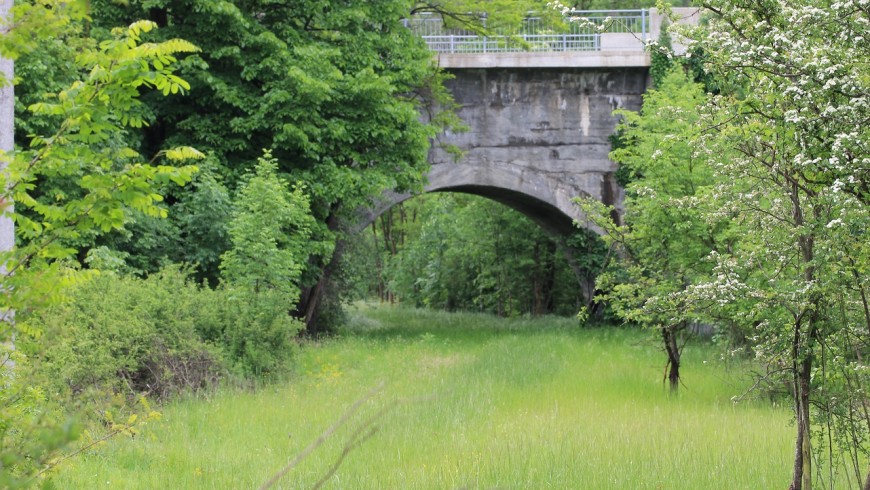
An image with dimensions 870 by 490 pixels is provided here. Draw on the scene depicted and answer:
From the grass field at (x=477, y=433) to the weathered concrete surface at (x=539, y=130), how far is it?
8352 millimetres

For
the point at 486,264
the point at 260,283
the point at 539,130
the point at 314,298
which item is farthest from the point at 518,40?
the point at 486,264

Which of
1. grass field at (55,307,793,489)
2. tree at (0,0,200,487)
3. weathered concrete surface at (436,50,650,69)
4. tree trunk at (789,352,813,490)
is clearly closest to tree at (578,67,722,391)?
grass field at (55,307,793,489)

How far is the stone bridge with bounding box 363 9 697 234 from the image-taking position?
23.7 metres

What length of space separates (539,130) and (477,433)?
1587cm

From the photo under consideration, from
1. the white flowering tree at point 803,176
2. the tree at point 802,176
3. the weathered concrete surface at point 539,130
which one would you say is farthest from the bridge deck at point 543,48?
the white flowering tree at point 803,176

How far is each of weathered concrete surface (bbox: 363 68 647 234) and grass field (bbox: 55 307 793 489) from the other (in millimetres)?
8352

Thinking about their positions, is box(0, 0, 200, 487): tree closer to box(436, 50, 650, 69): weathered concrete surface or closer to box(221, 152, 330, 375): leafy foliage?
box(221, 152, 330, 375): leafy foliage

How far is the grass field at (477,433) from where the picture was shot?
22.9ft

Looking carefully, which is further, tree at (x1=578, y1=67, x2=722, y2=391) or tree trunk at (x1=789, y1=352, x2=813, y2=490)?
tree at (x1=578, y1=67, x2=722, y2=391)

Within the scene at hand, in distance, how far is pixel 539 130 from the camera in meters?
24.0

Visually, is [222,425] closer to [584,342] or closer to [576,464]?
[576,464]

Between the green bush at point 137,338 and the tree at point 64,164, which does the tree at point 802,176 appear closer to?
the tree at point 64,164

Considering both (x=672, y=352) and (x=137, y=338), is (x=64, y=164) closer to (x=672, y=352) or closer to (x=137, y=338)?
(x=137, y=338)

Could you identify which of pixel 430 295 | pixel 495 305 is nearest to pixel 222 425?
pixel 495 305
